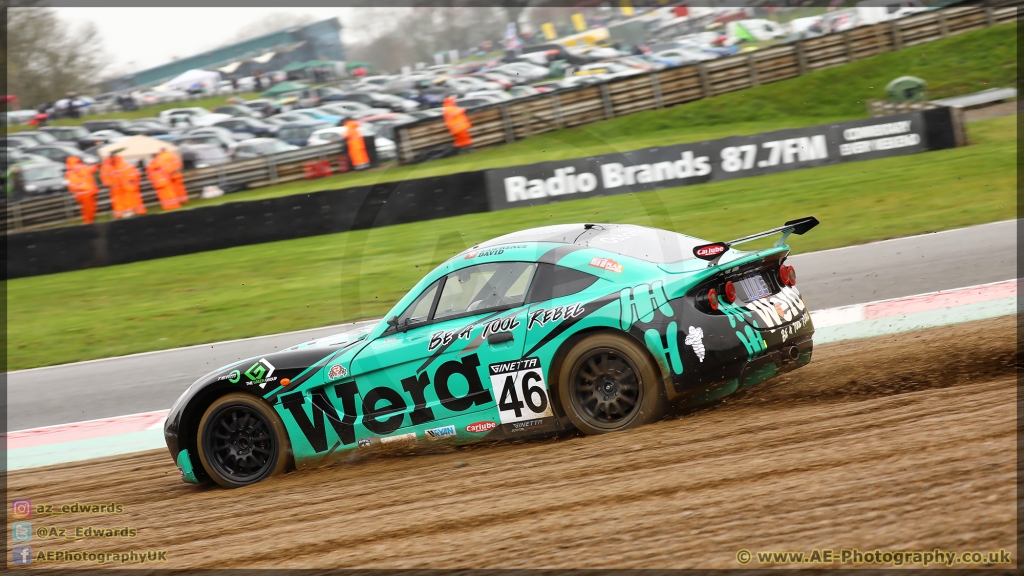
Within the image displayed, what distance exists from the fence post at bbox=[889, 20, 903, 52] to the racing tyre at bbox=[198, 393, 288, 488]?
88.7ft

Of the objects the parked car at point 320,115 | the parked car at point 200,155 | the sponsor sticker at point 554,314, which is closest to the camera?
the sponsor sticker at point 554,314

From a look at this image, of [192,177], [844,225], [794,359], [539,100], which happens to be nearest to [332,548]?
[794,359]

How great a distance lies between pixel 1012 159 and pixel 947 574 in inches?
603

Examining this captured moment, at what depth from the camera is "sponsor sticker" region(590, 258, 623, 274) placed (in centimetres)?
577

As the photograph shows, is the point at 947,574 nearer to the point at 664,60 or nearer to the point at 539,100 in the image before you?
the point at 539,100

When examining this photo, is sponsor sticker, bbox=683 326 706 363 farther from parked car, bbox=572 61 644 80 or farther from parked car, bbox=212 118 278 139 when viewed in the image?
parked car, bbox=212 118 278 139

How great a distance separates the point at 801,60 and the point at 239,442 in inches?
1002

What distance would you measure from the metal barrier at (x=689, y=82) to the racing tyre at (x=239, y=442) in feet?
57.5

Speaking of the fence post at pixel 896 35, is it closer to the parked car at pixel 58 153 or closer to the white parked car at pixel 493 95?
the white parked car at pixel 493 95

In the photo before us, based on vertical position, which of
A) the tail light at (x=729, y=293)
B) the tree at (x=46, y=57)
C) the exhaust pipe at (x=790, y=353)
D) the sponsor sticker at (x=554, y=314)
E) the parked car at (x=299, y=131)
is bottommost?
the exhaust pipe at (x=790, y=353)

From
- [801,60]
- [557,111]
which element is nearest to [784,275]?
[557,111]

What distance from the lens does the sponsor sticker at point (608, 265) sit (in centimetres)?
577

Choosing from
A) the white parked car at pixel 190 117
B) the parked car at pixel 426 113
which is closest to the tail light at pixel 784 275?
the parked car at pixel 426 113

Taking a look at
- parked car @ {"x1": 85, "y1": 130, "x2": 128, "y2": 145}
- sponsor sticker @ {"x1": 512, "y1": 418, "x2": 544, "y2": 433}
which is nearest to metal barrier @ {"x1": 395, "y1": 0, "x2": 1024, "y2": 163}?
parked car @ {"x1": 85, "y1": 130, "x2": 128, "y2": 145}
